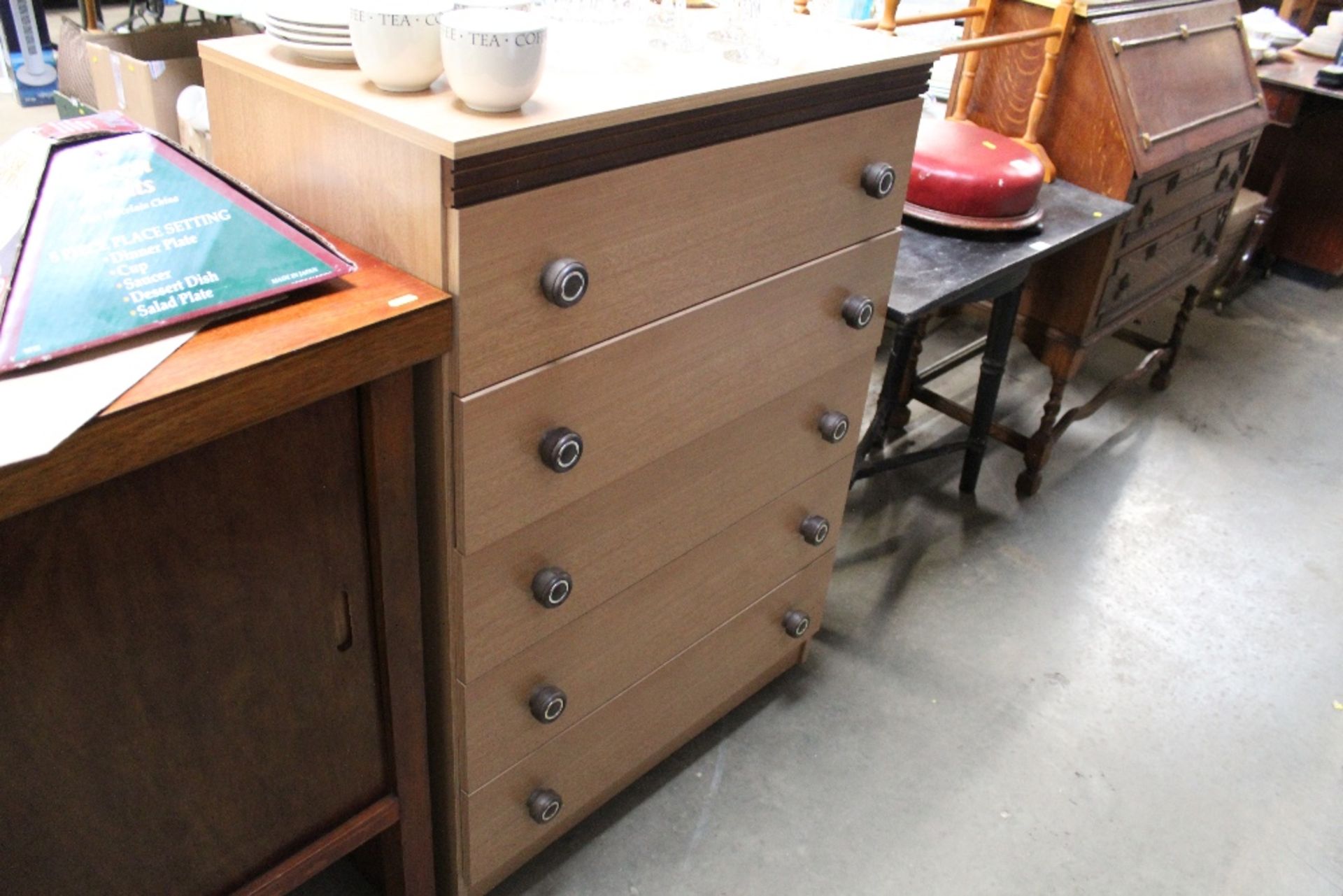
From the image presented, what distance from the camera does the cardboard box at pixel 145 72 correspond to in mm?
1348

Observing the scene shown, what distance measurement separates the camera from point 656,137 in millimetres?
1071

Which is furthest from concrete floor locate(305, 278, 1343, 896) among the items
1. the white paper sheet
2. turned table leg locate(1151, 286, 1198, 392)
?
the white paper sheet

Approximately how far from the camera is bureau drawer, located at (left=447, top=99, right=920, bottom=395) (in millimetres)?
994

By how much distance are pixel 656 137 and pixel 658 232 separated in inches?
4.1

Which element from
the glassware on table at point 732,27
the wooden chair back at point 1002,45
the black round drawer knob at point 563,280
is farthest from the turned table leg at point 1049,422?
the black round drawer knob at point 563,280

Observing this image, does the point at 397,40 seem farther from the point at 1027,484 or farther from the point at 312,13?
the point at 1027,484

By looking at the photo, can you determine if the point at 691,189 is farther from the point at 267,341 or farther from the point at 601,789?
the point at 601,789

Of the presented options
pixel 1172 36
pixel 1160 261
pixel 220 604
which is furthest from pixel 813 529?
pixel 1172 36

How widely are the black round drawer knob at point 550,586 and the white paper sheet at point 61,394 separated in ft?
1.67

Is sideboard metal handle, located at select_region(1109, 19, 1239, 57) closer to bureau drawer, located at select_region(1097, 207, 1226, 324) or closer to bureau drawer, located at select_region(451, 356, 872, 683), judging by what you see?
bureau drawer, located at select_region(1097, 207, 1226, 324)

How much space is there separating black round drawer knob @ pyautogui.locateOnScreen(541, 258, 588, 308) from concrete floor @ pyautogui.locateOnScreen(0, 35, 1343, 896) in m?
0.98

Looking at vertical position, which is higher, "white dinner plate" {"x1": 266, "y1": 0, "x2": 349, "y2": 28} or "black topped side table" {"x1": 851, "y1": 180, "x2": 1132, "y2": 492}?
"white dinner plate" {"x1": 266, "y1": 0, "x2": 349, "y2": 28}

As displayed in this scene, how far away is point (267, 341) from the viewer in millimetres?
901

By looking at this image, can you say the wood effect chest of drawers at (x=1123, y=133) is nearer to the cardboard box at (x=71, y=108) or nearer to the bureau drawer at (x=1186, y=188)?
the bureau drawer at (x=1186, y=188)
